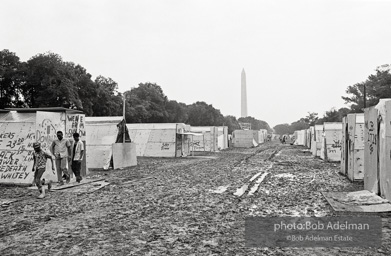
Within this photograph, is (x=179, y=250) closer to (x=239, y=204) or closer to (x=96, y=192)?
(x=239, y=204)

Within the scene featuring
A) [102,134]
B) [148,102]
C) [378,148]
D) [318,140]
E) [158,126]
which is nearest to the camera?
[378,148]

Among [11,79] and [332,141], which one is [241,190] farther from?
[11,79]

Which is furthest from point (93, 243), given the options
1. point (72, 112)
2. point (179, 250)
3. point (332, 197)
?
point (72, 112)

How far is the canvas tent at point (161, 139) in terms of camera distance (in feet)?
113

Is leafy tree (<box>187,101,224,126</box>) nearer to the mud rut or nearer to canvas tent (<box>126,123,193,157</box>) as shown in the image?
canvas tent (<box>126,123,193,157</box>)

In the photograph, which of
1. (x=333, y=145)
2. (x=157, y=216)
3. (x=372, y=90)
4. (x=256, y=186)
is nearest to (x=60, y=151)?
(x=157, y=216)

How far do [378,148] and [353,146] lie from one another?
4859mm

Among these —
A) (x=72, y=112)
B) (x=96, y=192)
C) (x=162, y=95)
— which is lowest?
(x=96, y=192)

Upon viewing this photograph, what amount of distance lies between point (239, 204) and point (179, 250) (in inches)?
170

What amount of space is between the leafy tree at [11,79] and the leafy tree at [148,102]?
27.4m

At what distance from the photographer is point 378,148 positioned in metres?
11.2

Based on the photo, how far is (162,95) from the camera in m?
91.4

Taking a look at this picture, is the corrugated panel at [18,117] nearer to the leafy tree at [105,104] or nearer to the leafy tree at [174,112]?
the leafy tree at [105,104]

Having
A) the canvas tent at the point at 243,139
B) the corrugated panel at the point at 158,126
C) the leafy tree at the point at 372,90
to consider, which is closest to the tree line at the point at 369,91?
the leafy tree at the point at 372,90
